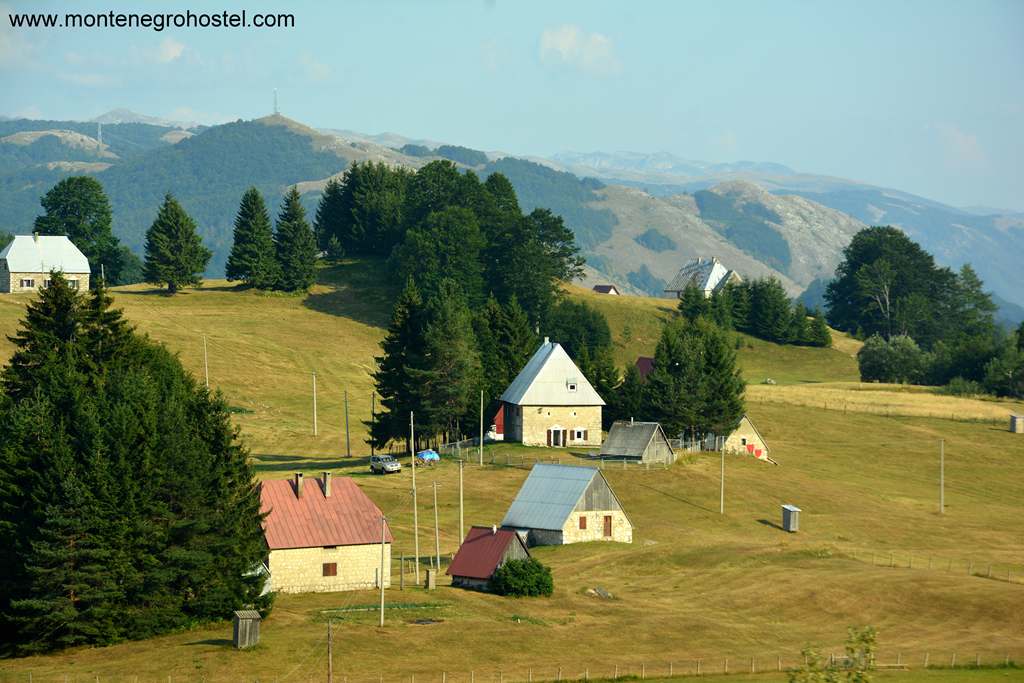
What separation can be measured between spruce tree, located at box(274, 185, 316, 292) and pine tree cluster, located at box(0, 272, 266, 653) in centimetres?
9136

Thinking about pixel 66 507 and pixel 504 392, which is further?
pixel 504 392

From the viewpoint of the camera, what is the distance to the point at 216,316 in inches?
5556

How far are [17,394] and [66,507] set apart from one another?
20098 mm

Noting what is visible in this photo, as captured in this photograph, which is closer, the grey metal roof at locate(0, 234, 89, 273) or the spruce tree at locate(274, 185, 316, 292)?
the grey metal roof at locate(0, 234, 89, 273)

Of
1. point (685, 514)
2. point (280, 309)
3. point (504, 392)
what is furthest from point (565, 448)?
point (280, 309)

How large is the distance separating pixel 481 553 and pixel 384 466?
23.9 meters

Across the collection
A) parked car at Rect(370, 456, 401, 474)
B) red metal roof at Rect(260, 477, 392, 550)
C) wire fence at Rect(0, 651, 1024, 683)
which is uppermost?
red metal roof at Rect(260, 477, 392, 550)

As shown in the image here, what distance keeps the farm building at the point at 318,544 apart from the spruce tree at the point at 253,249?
90.4 metres

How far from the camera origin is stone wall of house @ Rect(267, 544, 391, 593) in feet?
206

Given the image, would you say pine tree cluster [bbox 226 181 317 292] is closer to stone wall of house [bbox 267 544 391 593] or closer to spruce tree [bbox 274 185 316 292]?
spruce tree [bbox 274 185 316 292]

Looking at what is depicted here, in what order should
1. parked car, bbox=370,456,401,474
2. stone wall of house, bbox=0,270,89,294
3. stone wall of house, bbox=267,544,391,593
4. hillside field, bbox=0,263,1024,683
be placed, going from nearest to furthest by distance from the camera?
hillside field, bbox=0,263,1024,683, stone wall of house, bbox=267,544,391,593, parked car, bbox=370,456,401,474, stone wall of house, bbox=0,270,89,294

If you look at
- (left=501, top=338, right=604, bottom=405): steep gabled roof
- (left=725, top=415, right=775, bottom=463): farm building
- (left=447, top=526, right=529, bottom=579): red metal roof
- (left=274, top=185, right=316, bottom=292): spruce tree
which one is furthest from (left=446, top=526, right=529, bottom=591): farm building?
(left=274, top=185, right=316, bottom=292): spruce tree

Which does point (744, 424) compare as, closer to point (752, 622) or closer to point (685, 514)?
point (685, 514)

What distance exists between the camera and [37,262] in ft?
475
